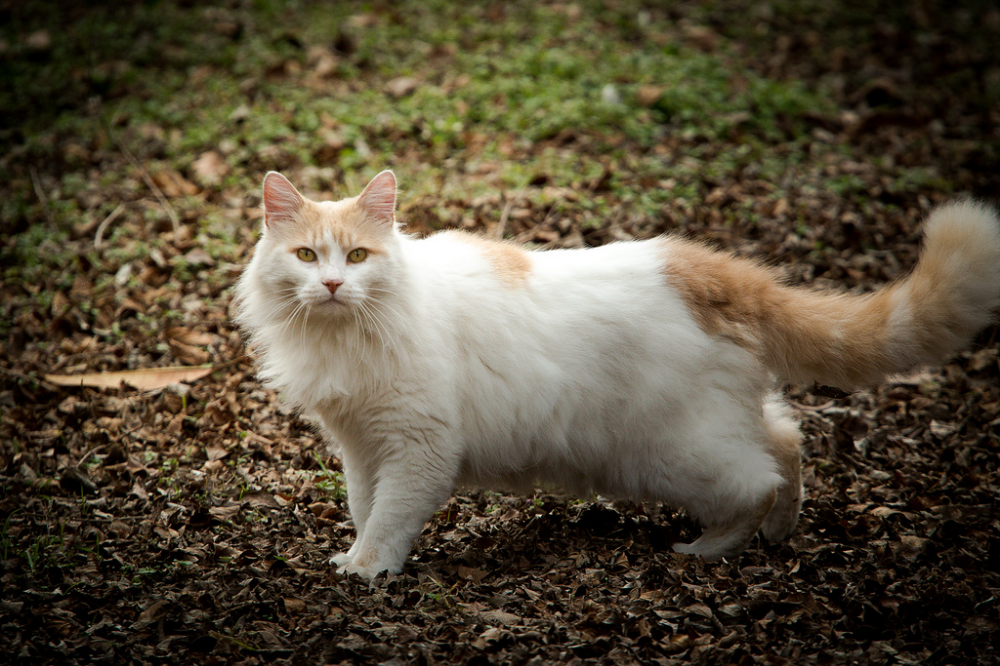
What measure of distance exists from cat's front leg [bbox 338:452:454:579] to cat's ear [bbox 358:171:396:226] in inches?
41.3

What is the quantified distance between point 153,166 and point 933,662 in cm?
626

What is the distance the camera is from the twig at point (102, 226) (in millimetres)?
5699

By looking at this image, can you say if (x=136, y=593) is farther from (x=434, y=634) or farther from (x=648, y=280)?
(x=648, y=280)

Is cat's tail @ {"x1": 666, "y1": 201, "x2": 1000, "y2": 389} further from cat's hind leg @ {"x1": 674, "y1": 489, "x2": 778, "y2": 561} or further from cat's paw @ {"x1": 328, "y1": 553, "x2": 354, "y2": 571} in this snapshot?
cat's paw @ {"x1": 328, "y1": 553, "x2": 354, "y2": 571}

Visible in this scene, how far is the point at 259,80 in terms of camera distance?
24.1ft

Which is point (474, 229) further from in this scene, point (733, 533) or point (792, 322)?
point (733, 533)

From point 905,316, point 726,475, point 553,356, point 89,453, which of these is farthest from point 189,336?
point 905,316

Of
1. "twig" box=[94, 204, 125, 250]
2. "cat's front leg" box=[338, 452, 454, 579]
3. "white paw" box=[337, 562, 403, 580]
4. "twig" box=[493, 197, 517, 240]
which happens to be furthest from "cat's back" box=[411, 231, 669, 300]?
"twig" box=[94, 204, 125, 250]

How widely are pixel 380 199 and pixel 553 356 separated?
3.31 feet

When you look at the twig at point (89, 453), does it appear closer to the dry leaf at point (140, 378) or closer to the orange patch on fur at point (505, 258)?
the dry leaf at point (140, 378)

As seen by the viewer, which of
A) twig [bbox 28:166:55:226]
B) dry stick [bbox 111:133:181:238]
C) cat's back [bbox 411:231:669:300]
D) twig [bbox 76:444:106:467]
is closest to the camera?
cat's back [bbox 411:231:669:300]

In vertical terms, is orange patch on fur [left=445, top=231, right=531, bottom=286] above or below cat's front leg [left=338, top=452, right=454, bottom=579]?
above

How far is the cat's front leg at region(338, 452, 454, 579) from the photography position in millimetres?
3264

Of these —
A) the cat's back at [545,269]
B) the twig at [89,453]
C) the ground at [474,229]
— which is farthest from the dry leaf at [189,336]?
the cat's back at [545,269]
